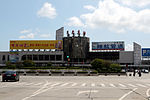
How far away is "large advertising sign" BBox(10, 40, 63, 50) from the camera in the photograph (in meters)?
104

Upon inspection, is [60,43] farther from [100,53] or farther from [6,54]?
[6,54]

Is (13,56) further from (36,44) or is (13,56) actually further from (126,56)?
(126,56)

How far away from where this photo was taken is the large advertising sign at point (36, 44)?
103812 mm

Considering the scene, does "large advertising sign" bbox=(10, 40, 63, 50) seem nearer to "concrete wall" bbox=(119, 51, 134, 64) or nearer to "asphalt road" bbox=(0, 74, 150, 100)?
"concrete wall" bbox=(119, 51, 134, 64)

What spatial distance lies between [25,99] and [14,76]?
16144 mm

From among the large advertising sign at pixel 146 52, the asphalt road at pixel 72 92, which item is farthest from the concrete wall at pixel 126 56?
the asphalt road at pixel 72 92

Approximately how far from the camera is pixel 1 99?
1135cm

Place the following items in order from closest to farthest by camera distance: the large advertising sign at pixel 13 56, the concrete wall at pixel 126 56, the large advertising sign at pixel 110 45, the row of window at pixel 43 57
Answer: the large advertising sign at pixel 110 45, the large advertising sign at pixel 13 56, the concrete wall at pixel 126 56, the row of window at pixel 43 57

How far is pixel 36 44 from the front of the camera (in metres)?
105

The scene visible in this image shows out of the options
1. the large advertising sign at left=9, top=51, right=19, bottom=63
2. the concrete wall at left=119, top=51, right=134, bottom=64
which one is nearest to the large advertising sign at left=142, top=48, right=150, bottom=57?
the concrete wall at left=119, top=51, right=134, bottom=64

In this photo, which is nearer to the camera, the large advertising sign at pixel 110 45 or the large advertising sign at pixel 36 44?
the large advertising sign at pixel 36 44

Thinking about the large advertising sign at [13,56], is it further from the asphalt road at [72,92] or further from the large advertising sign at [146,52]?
the asphalt road at [72,92]

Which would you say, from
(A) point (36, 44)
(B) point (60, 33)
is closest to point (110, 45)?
(B) point (60, 33)

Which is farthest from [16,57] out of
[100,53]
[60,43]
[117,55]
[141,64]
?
[141,64]
